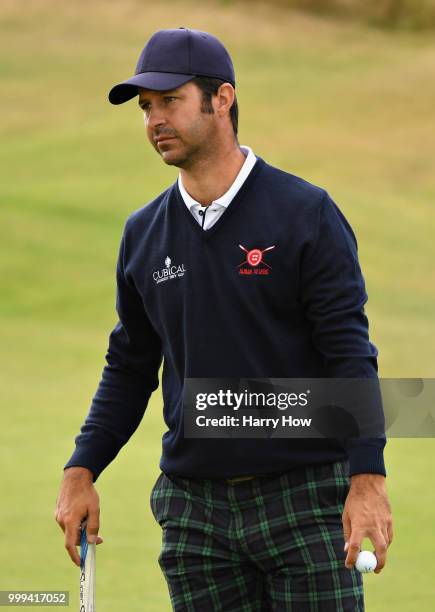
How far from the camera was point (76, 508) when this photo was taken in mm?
3785

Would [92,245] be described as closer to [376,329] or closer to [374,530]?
[376,329]

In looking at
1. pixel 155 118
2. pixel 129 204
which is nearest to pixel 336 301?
pixel 155 118

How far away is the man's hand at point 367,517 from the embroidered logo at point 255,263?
0.53 m

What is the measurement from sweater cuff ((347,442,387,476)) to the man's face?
2.62ft

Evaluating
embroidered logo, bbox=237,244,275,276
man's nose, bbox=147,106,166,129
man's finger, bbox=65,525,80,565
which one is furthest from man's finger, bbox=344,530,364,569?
man's nose, bbox=147,106,166,129

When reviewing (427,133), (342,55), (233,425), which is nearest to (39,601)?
(233,425)

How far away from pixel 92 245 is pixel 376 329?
501cm

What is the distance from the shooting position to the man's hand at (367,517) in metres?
3.29

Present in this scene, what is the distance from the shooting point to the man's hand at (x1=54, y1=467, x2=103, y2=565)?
12.4ft

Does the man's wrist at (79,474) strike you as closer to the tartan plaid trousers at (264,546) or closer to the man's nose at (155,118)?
the tartan plaid trousers at (264,546)

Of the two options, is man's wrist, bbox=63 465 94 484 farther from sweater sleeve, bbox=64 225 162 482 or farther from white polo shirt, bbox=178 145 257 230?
white polo shirt, bbox=178 145 257 230

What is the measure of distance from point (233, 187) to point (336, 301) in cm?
40

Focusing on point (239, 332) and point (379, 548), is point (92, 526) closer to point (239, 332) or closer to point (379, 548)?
point (239, 332)

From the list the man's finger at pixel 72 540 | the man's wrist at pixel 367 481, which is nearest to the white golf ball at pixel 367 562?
the man's wrist at pixel 367 481
